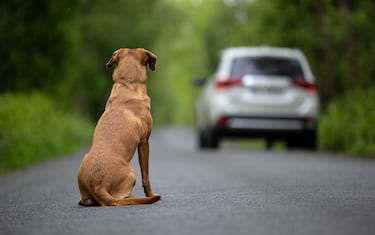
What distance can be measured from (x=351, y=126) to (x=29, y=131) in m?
6.57

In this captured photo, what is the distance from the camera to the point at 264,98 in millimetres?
15977

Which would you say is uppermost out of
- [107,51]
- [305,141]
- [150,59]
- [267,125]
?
[150,59]

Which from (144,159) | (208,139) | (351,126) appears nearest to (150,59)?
(144,159)

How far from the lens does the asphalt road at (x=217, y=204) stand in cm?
566

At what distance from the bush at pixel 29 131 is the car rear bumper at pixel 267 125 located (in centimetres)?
380

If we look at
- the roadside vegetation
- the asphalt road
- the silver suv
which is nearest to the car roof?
the silver suv

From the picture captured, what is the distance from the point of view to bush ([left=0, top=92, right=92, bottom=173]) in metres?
14.4

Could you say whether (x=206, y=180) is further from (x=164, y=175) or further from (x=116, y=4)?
(x=116, y=4)

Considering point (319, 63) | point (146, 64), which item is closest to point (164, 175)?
point (146, 64)

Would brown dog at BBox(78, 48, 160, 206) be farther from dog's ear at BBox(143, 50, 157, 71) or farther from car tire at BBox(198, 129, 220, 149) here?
car tire at BBox(198, 129, 220, 149)

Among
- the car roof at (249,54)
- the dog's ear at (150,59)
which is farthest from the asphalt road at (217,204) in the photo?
the car roof at (249,54)

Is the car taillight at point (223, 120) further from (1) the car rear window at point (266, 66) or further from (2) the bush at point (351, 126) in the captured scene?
(2) the bush at point (351, 126)

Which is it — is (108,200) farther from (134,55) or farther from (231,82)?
(231,82)

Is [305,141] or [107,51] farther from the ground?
[107,51]
